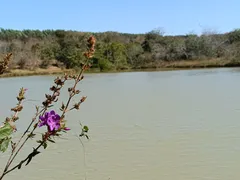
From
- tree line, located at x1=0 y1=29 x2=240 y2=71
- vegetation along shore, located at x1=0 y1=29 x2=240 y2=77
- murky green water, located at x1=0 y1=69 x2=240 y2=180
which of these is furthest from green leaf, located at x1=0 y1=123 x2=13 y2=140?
tree line, located at x1=0 y1=29 x2=240 y2=71

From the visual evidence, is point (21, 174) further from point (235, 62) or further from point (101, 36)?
point (101, 36)

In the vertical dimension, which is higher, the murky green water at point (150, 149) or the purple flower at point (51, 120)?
the purple flower at point (51, 120)

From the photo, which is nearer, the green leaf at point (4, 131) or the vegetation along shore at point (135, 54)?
the green leaf at point (4, 131)

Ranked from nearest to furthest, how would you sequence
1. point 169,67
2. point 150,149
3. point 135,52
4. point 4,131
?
point 4,131 < point 150,149 < point 169,67 < point 135,52

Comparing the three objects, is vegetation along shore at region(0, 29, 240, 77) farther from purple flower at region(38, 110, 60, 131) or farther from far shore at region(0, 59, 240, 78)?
purple flower at region(38, 110, 60, 131)

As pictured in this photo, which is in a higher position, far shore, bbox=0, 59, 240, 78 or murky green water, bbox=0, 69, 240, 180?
murky green water, bbox=0, 69, 240, 180

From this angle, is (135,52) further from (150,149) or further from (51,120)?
(51,120)

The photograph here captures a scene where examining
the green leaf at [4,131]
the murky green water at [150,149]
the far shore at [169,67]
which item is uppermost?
the green leaf at [4,131]

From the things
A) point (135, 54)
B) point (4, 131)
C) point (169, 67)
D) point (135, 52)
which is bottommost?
point (169, 67)

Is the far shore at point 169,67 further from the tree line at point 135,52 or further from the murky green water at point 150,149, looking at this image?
the murky green water at point 150,149

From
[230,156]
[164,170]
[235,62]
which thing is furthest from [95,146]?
[235,62]

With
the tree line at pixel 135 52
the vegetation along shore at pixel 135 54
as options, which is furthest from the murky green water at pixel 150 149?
the tree line at pixel 135 52

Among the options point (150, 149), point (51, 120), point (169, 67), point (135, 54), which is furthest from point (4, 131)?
point (135, 54)

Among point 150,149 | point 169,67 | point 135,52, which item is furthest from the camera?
point 135,52
